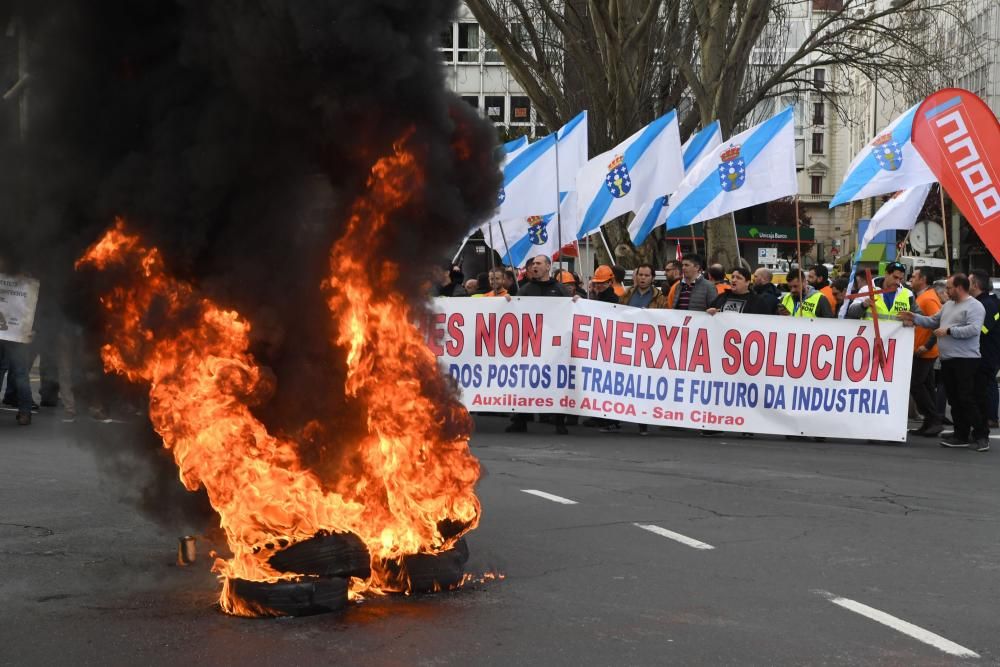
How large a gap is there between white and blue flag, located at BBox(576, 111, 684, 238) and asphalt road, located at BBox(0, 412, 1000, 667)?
595 cm

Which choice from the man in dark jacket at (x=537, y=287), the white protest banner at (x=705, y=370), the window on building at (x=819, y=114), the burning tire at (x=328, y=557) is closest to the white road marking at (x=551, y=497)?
the burning tire at (x=328, y=557)

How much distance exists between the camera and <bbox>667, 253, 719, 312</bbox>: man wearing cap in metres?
14.2

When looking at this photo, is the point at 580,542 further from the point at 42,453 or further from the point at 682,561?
the point at 42,453

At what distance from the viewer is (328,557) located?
579 cm

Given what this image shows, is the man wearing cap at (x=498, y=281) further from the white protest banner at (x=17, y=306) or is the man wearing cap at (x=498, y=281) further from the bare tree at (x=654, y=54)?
the bare tree at (x=654, y=54)

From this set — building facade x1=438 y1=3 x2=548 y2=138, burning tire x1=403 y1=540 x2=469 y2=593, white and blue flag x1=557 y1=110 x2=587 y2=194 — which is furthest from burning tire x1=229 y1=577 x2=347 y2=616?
building facade x1=438 y1=3 x2=548 y2=138

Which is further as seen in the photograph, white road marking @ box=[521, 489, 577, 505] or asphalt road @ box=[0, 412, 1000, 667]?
white road marking @ box=[521, 489, 577, 505]

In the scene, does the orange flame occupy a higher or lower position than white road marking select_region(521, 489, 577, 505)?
higher

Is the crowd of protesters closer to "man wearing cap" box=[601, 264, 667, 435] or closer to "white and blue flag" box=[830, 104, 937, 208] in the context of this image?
"man wearing cap" box=[601, 264, 667, 435]

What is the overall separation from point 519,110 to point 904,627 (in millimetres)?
62729

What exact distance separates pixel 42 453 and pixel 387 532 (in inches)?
246

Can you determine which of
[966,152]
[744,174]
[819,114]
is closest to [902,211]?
[744,174]

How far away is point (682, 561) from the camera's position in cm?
700

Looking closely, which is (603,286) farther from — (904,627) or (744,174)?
(904,627)
